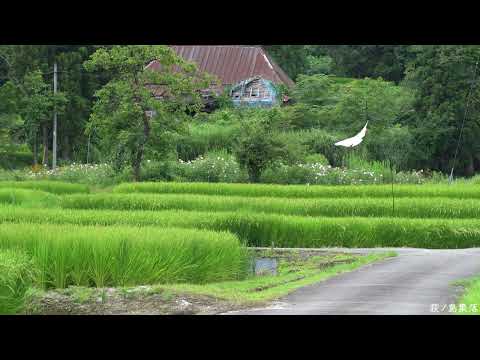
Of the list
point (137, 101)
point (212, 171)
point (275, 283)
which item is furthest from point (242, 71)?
point (275, 283)

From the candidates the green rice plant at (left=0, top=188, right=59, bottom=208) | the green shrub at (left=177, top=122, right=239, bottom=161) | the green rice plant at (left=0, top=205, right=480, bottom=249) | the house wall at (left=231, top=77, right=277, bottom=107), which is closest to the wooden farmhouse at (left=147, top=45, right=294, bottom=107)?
the house wall at (left=231, top=77, right=277, bottom=107)

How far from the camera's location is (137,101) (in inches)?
1314

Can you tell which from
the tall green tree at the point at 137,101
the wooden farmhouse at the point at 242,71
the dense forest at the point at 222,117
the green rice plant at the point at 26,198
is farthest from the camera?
the wooden farmhouse at the point at 242,71

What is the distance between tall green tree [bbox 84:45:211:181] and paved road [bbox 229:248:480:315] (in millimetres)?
16920

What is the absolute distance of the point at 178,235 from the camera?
14742 mm

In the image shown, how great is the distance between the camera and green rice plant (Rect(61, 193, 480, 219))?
2342cm

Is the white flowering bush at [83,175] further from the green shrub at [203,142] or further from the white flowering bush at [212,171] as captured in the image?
the green shrub at [203,142]

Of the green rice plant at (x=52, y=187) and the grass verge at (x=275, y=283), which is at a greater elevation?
the green rice plant at (x=52, y=187)

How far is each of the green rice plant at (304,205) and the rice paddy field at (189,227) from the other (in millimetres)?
27

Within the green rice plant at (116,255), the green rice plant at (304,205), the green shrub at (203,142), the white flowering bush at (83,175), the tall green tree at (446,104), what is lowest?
the green rice plant at (116,255)

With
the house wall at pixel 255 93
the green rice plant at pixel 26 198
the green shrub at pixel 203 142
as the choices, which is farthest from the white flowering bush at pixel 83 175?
the house wall at pixel 255 93

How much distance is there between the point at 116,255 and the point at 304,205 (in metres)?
10.9

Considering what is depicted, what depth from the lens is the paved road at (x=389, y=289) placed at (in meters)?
10.9

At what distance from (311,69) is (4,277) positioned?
4938cm
